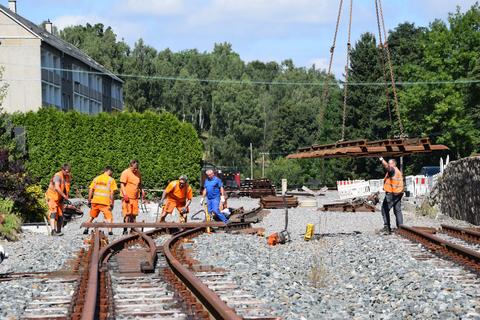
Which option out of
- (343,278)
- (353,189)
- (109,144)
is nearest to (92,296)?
(343,278)

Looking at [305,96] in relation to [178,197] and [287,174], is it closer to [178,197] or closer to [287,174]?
[287,174]

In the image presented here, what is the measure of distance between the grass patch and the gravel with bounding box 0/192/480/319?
0.41 m

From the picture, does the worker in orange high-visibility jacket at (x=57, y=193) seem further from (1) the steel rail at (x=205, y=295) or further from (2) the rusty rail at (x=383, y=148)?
(1) the steel rail at (x=205, y=295)

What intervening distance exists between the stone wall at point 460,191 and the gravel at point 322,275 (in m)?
6.40

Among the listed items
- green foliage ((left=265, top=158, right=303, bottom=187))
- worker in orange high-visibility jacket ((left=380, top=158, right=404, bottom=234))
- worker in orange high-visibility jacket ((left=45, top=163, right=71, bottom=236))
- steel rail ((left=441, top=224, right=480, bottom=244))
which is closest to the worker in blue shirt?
worker in orange high-visibility jacket ((left=45, top=163, right=71, bottom=236))

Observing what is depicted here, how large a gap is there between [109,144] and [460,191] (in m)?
27.4

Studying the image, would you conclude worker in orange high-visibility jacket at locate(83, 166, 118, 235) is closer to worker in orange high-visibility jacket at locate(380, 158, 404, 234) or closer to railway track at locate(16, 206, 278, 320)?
railway track at locate(16, 206, 278, 320)

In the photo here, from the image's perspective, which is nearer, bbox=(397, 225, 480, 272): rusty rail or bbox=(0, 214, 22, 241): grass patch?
bbox=(397, 225, 480, 272): rusty rail

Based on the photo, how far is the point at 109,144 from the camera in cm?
4978

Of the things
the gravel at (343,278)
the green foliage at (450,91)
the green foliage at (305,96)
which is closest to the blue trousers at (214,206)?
the gravel at (343,278)

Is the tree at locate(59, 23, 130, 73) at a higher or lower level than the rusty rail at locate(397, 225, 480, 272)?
higher

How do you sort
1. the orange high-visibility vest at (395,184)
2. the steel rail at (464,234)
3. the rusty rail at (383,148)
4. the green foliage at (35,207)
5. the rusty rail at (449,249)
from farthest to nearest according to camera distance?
the green foliage at (35,207), the orange high-visibility vest at (395,184), the rusty rail at (383,148), the steel rail at (464,234), the rusty rail at (449,249)

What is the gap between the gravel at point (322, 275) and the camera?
879 centimetres

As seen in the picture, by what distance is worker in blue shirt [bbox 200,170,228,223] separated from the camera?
2053cm
